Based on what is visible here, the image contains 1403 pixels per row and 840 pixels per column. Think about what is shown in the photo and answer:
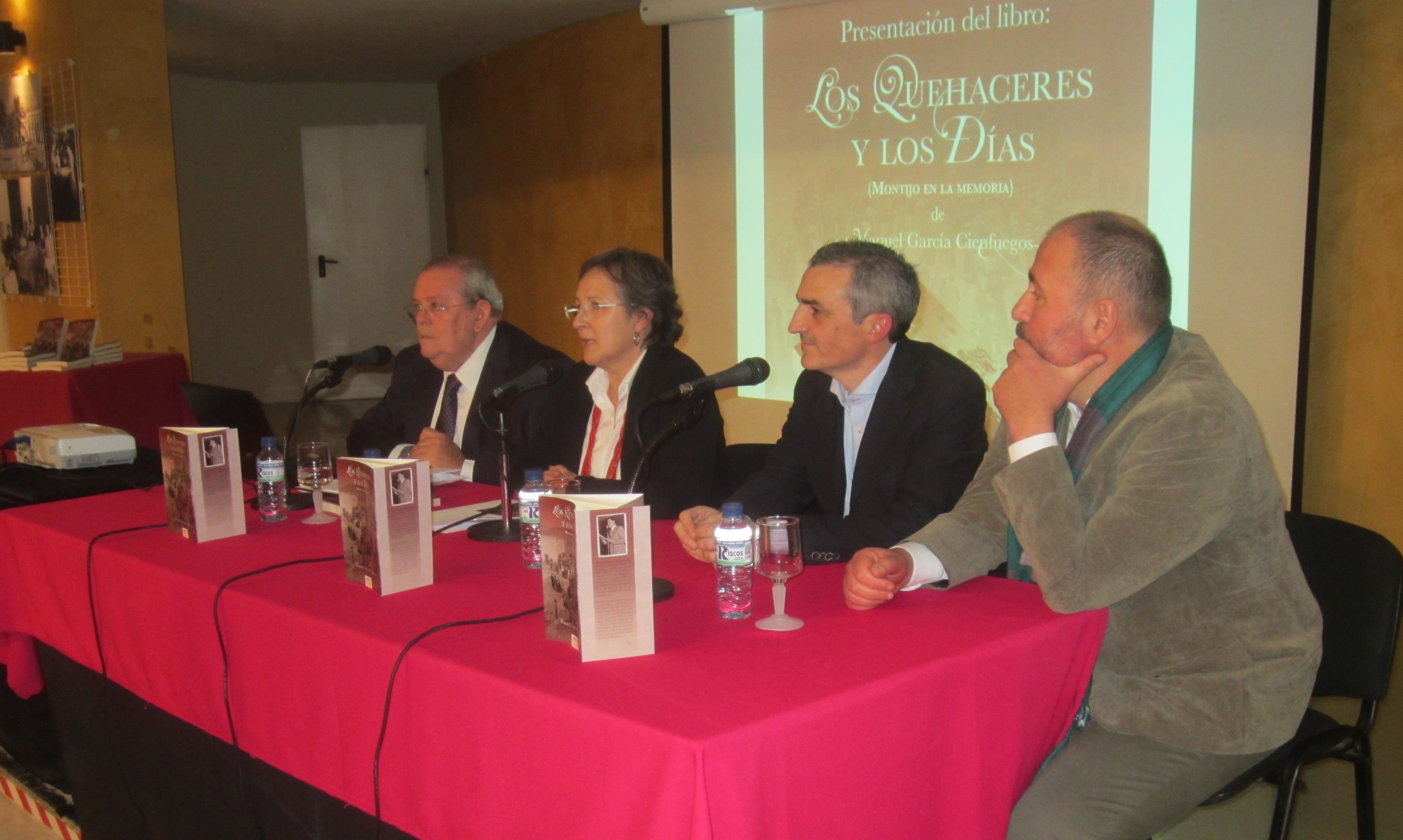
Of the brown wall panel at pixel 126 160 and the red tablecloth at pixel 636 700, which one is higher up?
the brown wall panel at pixel 126 160

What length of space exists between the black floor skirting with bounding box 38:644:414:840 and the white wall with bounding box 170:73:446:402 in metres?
6.75

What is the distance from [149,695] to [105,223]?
13.8 feet

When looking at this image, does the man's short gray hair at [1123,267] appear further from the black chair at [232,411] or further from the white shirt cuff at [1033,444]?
the black chair at [232,411]

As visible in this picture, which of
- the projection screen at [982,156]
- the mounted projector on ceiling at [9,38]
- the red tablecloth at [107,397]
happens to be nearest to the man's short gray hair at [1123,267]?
the projection screen at [982,156]

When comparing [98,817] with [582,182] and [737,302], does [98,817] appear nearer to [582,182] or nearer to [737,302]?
[737,302]

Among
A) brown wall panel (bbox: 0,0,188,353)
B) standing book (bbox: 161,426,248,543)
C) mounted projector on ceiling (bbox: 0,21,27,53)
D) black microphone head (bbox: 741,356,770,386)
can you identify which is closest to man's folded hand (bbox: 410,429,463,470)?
standing book (bbox: 161,426,248,543)

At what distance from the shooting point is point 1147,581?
1488 mm

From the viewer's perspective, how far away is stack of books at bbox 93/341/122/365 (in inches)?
186

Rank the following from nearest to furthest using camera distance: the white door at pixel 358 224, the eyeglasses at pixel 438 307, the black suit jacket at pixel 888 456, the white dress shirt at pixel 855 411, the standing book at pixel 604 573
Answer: the standing book at pixel 604 573
the black suit jacket at pixel 888 456
the white dress shirt at pixel 855 411
the eyeglasses at pixel 438 307
the white door at pixel 358 224

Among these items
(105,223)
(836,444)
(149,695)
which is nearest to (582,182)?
(105,223)

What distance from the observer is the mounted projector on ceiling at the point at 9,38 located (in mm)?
5844

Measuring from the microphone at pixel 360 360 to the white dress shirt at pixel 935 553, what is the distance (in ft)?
4.19

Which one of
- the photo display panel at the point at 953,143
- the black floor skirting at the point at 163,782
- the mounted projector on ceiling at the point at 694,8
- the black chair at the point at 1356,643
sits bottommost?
the black floor skirting at the point at 163,782

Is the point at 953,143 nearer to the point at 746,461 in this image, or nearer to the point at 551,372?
the point at 746,461
